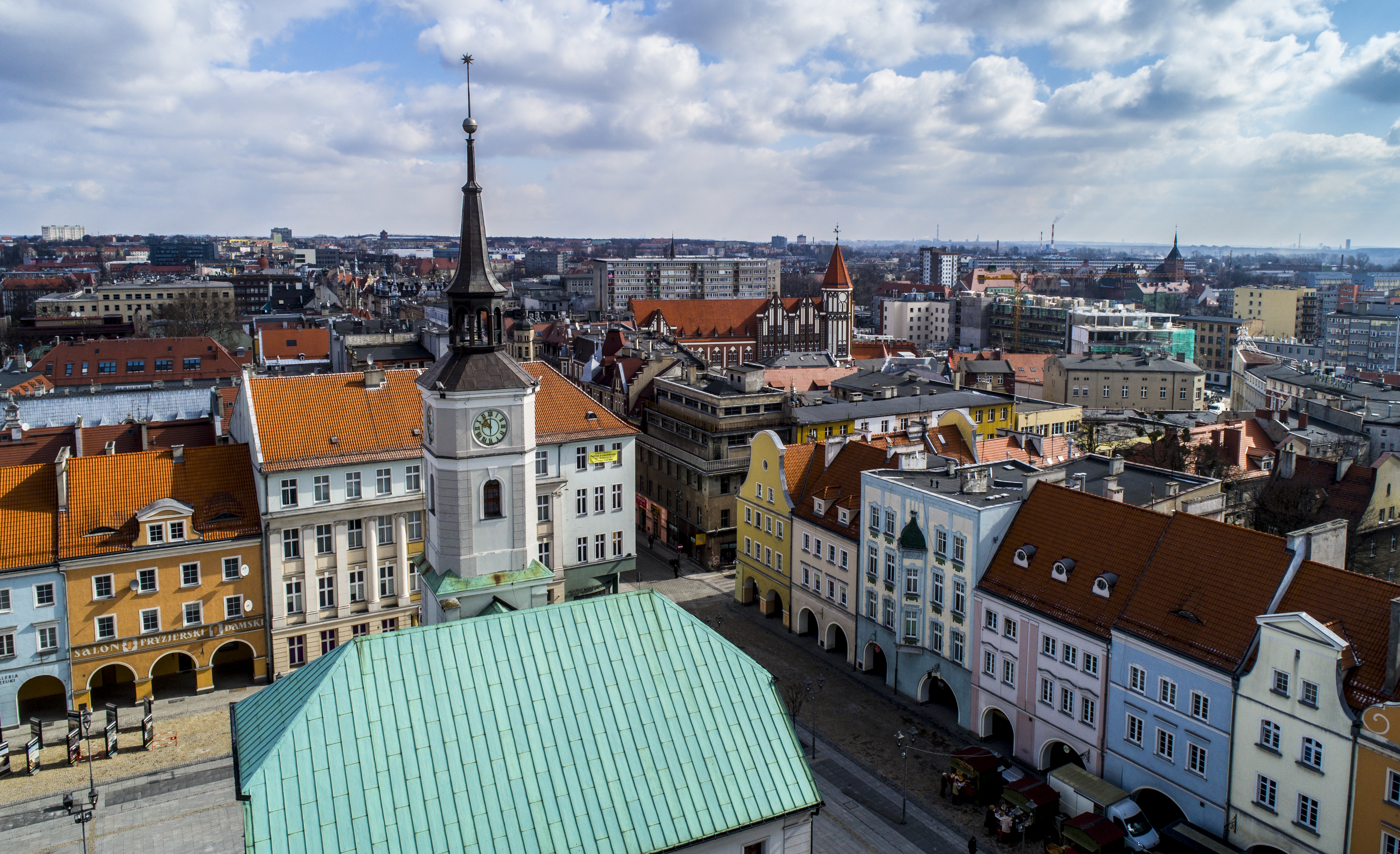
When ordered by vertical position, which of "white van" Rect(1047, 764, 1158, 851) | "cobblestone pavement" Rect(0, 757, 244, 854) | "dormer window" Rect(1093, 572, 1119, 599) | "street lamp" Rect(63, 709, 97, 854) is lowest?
"cobblestone pavement" Rect(0, 757, 244, 854)

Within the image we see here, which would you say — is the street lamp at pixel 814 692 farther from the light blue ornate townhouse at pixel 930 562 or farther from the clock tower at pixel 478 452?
the clock tower at pixel 478 452

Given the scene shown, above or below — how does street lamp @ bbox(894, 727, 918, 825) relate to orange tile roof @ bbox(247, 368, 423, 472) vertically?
below

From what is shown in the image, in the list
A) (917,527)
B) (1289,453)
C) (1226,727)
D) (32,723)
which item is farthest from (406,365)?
(1226,727)

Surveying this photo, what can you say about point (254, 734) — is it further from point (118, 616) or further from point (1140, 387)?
point (1140, 387)

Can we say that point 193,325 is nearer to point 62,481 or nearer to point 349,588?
point 62,481

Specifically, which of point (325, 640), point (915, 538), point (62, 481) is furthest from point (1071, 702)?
point (62, 481)

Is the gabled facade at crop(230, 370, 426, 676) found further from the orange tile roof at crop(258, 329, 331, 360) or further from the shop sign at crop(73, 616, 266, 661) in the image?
the orange tile roof at crop(258, 329, 331, 360)

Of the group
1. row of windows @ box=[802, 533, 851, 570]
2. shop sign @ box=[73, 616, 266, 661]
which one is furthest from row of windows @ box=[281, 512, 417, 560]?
row of windows @ box=[802, 533, 851, 570]
